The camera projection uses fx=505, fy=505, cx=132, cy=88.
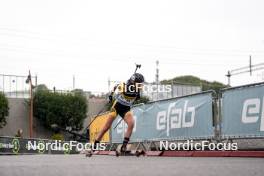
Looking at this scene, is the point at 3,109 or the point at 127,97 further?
the point at 3,109

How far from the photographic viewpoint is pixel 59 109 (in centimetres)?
4228

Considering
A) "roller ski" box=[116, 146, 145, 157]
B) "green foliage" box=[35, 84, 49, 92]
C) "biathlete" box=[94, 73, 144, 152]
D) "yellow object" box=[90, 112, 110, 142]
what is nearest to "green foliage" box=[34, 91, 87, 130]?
"green foliage" box=[35, 84, 49, 92]

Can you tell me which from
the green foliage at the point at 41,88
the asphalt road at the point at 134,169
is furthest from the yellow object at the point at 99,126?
the green foliage at the point at 41,88

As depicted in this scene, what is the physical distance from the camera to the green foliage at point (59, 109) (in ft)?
136

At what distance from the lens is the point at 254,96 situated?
10531 mm

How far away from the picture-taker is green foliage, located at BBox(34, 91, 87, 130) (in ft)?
136

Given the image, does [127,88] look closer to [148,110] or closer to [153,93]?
[148,110]

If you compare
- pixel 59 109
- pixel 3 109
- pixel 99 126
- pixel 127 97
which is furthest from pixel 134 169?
pixel 59 109

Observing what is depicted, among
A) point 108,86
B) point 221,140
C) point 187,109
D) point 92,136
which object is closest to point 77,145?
point 92,136

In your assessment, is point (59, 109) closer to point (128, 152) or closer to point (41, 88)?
point (41, 88)

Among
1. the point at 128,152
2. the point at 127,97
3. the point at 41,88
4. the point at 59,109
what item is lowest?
the point at 128,152

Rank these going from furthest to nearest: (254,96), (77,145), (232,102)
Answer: (77,145)
(232,102)
(254,96)

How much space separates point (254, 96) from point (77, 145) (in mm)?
11081

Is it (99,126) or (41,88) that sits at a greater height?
(41,88)
